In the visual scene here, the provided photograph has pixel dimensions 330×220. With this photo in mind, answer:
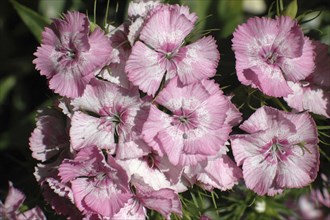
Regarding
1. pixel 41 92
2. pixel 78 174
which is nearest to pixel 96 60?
pixel 78 174

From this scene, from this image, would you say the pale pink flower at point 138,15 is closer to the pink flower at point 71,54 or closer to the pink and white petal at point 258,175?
the pink flower at point 71,54

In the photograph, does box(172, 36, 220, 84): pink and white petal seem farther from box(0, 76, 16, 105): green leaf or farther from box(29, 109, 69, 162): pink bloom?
box(0, 76, 16, 105): green leaf

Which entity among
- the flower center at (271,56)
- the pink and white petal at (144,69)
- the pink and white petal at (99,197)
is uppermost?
the pink and white petal at (144,69)

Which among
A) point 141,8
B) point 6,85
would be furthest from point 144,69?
point 6,85

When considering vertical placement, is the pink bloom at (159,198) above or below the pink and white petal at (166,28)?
below

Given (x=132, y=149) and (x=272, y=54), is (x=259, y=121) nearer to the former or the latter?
(x=272, y=54)

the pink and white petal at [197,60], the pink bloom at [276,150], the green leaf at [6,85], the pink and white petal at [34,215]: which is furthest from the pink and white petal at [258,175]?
the green leaf at [6,85]
